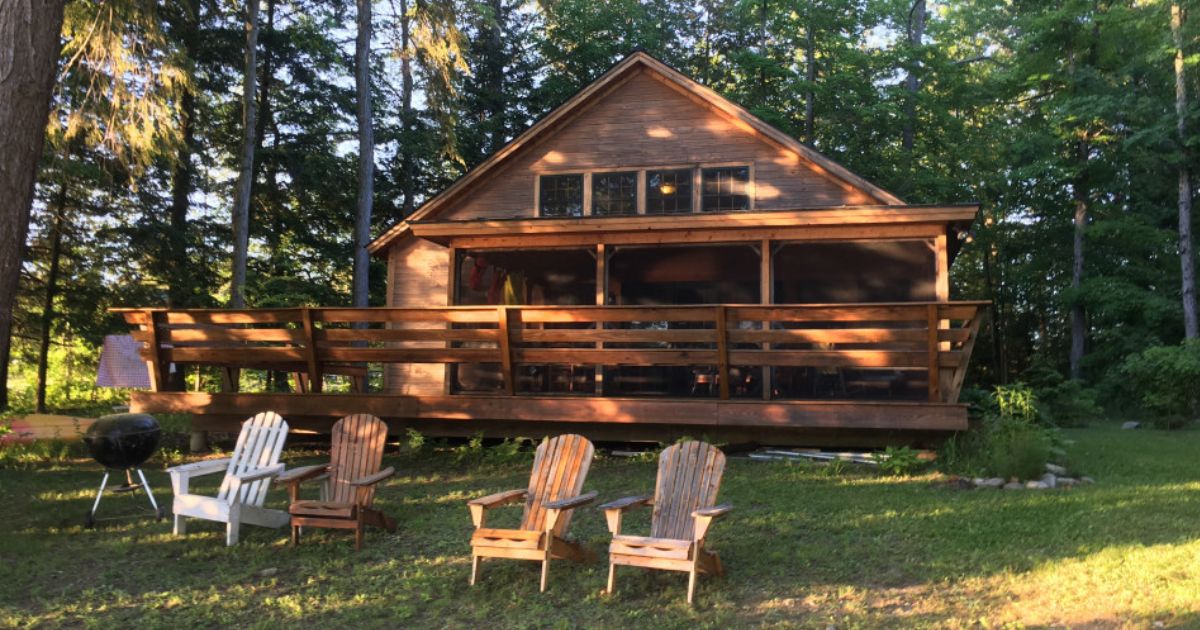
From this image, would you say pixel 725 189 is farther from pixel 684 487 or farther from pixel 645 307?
pixel 684 487

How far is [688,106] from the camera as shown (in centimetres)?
1270

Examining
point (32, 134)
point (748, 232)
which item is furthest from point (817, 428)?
point (32, 134)

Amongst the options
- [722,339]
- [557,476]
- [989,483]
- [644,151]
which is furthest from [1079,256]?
[557,476]

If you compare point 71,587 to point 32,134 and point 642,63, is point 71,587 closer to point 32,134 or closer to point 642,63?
point 32,134

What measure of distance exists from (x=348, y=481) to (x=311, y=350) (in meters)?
3.56

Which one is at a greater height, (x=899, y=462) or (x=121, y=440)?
(x=121, y=440)

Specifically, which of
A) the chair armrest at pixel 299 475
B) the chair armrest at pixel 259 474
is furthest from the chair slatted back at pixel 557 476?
the chair armrest at pixel 259 474

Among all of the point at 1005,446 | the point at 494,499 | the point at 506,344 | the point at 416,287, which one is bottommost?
the point at 494,499

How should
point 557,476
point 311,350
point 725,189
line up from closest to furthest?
1. point 557,476
2. point 311,350
3. point 725,189

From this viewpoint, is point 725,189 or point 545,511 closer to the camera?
point 545,511

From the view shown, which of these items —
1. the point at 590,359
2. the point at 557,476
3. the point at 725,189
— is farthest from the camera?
the point at 725,189

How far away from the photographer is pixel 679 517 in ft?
16.9

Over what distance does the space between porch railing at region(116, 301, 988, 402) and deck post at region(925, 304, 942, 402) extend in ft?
0.03

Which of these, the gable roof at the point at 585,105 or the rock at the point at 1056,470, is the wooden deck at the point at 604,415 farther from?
the gable roof at the point at 585,105
